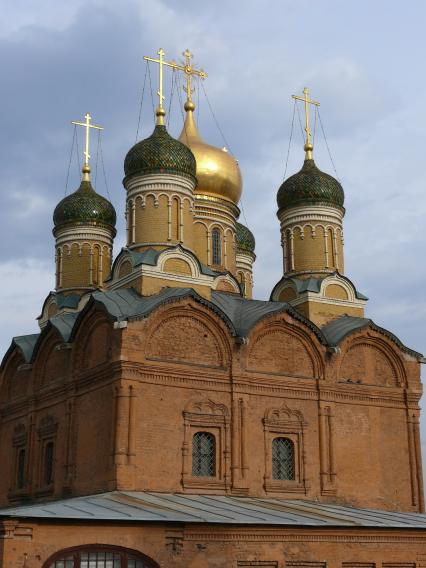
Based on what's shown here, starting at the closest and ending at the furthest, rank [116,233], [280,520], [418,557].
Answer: [280,520]
[418,557]
[116,233]

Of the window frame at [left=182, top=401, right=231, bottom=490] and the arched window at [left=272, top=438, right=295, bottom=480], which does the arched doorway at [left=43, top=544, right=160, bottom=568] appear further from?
A: the arched window at [left=272, top=438, right=295, bottom=480]

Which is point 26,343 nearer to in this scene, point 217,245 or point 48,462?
point 48,462

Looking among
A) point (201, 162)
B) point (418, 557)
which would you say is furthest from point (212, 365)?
point (201, 162)

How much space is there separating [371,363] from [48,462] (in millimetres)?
7000

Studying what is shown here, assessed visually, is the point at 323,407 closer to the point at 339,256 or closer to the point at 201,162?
the point at 339,256

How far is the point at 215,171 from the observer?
72.0 ft

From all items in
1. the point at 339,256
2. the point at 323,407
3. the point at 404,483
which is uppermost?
the point at 339,256

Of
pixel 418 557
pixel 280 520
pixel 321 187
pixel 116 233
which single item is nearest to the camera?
pixel 280 520

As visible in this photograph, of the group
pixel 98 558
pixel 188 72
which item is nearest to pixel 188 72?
pixel 188 72

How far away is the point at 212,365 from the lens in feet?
55.8

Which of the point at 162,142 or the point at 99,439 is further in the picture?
the point at 162,142

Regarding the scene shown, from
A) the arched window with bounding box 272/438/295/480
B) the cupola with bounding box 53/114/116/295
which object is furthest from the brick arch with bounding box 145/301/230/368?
the cupola with bounding box 53/114/116/295

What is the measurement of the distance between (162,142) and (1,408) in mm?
7063

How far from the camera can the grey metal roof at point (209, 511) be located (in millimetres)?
12734
